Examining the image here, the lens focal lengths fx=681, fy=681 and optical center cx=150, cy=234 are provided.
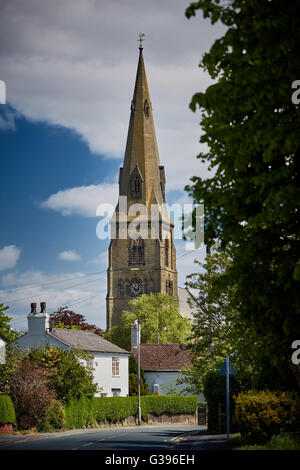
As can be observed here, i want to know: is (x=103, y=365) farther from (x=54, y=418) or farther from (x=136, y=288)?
(x=136, y=288)

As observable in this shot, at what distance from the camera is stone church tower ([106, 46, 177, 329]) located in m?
125

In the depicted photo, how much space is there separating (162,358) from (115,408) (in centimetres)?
2420

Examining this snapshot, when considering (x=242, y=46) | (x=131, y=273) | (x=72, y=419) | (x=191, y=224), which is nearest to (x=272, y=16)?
(x=242, y=46)

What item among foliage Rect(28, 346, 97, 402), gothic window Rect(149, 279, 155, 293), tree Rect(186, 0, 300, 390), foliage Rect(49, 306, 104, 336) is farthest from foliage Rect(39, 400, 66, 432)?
gothic window Rect(149, 279, 155, 293)

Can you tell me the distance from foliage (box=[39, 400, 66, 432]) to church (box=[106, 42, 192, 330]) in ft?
273

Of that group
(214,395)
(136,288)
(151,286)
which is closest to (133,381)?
(214,395)

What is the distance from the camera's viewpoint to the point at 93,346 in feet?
194

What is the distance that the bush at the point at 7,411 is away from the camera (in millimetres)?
36688

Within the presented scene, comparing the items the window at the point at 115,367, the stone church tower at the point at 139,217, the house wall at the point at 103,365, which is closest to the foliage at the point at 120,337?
the stone church tower at the point at 139,217

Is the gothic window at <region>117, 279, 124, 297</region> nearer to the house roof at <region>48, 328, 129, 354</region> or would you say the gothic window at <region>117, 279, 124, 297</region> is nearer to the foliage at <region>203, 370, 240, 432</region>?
the house roof at <region>48, 328, 129, 354</region>

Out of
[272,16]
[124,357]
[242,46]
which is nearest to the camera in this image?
[272,16]

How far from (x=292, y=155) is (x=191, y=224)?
2.89m
